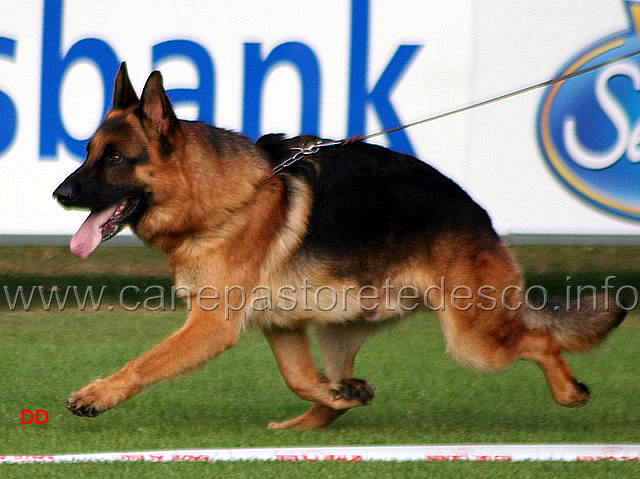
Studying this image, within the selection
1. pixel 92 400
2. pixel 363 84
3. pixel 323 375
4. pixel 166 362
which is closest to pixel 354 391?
pixel 323 375

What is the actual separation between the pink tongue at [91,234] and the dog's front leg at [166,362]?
19.7 inches

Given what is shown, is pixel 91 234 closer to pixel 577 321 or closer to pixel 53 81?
pixel 577 321

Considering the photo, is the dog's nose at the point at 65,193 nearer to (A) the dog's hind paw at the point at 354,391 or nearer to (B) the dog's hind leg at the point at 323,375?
(B) the dog's hind leg at the point at 323,375

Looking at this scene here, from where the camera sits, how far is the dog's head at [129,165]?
4051 mm

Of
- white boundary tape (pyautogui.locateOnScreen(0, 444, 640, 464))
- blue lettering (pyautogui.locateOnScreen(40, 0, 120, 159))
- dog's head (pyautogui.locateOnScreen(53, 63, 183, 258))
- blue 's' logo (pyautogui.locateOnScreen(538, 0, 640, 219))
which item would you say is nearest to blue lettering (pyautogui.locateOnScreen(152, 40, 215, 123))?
blue lettering (pyautogui.locateOnScreen(40, 0, 120, 159))

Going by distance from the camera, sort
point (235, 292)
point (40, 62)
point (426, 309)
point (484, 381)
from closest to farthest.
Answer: point (235, 292), point (426, 309), point (484, 381), point (40, 62)

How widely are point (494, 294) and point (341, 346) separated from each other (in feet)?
2.65

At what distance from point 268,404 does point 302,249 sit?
1.19 meters

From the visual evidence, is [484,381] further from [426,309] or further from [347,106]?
[347,106]

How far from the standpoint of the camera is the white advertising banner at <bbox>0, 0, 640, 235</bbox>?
7.18 meters

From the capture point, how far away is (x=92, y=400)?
153 inches

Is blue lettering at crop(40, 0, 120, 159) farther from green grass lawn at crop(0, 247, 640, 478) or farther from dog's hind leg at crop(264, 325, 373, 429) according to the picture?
dog's hind leg at crop(264, 325, 373, 429)

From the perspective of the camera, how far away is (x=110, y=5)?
7.28 m

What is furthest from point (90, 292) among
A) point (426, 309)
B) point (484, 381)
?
point (426, 309)
